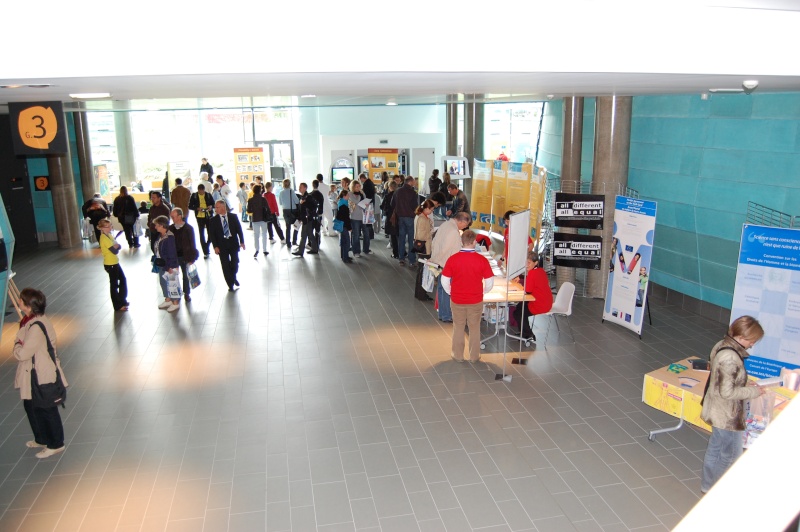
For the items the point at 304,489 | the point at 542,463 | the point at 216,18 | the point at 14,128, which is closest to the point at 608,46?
the point at 216,18

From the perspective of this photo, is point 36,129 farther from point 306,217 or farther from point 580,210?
point 306,217

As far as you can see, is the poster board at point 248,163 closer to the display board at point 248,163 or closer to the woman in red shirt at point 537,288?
the display board at point 248,163

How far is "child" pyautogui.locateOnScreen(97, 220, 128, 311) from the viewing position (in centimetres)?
931

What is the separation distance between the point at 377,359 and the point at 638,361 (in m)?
3.10

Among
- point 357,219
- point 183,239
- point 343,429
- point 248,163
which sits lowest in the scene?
point 343,429

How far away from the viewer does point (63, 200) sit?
14984 mm

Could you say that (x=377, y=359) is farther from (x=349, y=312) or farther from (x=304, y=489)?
(x=304, y=489)

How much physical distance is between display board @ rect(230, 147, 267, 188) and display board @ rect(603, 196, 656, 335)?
12.2m

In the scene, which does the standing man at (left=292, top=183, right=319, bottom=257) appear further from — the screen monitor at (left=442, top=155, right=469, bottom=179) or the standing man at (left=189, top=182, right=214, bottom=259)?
the screen monitor at (left=442, top=155, right=469, bottom=179)

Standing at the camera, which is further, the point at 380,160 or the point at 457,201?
the point at 380,160

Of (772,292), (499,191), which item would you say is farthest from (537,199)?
(772,292)

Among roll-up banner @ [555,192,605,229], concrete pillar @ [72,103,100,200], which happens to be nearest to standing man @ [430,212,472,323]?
roll-up banner @ [555,192,605,229]

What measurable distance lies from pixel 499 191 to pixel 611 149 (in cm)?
382

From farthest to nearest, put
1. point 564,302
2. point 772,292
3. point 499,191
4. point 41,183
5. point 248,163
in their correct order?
1. point 248,163
2. point 41,183
3. point 499,191
4. point 564,302
5. point 772,292
